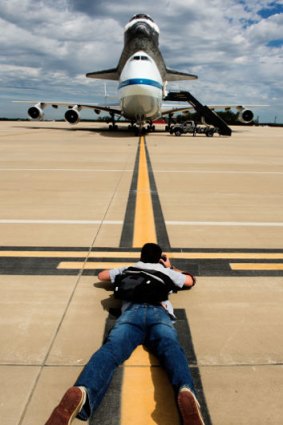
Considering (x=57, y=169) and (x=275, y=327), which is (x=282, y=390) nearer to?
(x=275, y=327)

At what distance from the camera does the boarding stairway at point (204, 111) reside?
3709cm

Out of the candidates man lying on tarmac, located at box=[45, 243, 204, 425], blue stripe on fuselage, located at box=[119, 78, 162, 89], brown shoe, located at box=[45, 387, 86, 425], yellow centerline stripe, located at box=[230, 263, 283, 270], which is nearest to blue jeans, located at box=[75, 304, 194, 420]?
man lying on tarmac, located at box=[45, 243, 204, 425]

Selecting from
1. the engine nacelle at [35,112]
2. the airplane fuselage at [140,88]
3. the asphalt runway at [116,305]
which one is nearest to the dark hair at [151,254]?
the asphalt runway at [116,305]

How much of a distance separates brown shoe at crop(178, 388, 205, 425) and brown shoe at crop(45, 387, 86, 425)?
0.63 m

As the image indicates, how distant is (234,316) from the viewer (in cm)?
378

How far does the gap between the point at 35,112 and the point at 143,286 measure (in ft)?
132

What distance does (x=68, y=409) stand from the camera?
2.35 m

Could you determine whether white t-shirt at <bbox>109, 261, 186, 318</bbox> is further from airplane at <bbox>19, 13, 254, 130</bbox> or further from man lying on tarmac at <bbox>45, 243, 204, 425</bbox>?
airplane at <bbox>19, 13, 254, 130</bbox>

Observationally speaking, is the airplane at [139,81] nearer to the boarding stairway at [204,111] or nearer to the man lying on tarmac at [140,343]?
the boarding stairway at [204,111]

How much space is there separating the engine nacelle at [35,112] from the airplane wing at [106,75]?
9553 millimetres

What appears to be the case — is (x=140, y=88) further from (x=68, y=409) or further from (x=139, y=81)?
(x=68, y=409)

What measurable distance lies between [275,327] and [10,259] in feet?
11.3

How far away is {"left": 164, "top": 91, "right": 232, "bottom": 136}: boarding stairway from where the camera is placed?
3709 cm

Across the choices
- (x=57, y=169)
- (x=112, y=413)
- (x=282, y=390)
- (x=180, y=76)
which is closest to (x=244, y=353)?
(x=282, y=390)
